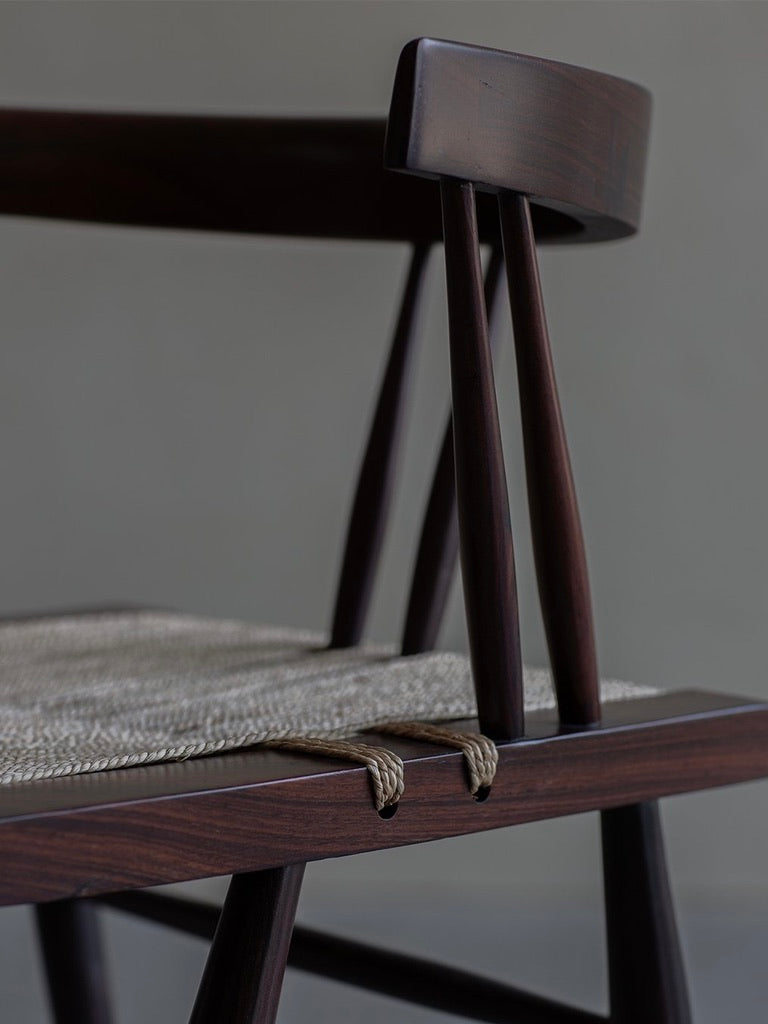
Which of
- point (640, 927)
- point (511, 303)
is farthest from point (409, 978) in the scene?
point (511, 303)

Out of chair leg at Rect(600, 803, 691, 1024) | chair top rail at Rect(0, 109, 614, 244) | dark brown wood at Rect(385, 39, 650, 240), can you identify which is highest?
chair top rail at Rect(0, 109, 614, 244)

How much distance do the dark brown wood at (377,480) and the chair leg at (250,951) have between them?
313 mm

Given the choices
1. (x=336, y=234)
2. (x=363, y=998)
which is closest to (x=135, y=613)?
(x=336, y=234)

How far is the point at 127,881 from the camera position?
372 mm

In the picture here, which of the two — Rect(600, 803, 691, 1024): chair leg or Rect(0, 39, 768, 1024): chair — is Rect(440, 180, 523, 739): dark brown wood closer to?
Rect(0, 39, 768, 1024): chair

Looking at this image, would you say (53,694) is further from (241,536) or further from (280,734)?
(241,536)

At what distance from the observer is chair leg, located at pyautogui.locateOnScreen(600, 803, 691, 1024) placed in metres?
0.61

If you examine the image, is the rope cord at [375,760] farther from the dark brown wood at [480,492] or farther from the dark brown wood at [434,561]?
the dark brown wood at [434,561]

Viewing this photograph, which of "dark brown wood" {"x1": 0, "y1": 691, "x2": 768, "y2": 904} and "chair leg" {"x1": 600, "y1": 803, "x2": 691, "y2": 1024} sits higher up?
"dark brown wood" {"x1": 0, "y1": 691, "x2": 768, "y2": 904}

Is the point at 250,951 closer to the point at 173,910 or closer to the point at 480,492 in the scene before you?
the point at 480,492

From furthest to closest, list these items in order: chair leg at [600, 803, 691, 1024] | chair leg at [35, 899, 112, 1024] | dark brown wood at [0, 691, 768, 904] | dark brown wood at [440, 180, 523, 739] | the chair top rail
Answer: chair leg at [35, 899, 112, 1024] → the chair top rail → chair leg at [600, 803, 691, 1024] → dark brown wood at [440, 180, 523, 739] → dark brown wood at [0, 691, 768, 904]

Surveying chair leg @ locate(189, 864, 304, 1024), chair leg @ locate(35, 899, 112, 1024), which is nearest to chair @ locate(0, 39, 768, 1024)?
chair leg @ locate(189, 864, 304, 1024)

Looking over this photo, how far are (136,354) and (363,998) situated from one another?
0.86 m

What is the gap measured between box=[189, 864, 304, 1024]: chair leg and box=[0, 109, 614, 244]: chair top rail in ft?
1.26
